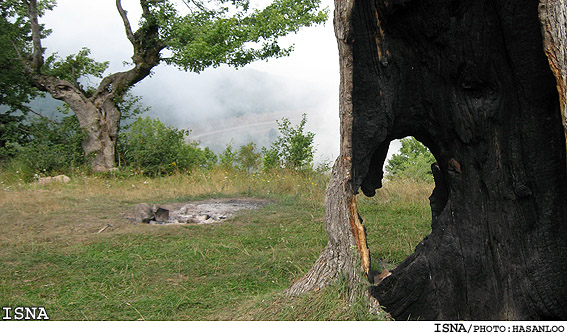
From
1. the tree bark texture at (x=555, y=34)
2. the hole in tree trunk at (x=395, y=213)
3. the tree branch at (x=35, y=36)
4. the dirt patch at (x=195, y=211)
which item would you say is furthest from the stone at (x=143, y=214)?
the tree branch at (x=35, y=36)

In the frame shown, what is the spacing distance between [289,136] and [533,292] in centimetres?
905

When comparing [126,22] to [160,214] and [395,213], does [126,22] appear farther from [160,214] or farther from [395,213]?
[395,213]

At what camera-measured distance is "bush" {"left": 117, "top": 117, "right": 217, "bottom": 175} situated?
1351 cm

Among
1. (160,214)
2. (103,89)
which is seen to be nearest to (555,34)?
(160,214)

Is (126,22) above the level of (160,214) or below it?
above

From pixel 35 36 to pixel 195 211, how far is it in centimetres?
921

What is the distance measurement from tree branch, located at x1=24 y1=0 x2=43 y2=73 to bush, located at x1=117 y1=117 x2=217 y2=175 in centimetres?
310

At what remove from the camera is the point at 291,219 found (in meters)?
7.28

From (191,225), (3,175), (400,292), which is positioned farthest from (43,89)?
(400,292)

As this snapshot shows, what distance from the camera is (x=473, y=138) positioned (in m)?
3.50

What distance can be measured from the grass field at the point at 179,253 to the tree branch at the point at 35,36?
18.6 ft

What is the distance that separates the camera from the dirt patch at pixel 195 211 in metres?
7.37

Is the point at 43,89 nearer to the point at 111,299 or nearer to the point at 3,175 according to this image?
the point at 3,175

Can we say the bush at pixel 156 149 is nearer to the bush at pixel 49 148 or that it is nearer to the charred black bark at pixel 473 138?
the bush at pixel 49 148
